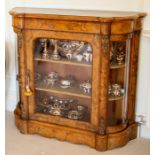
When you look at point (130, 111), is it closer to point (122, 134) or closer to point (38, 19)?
point (122, 134)

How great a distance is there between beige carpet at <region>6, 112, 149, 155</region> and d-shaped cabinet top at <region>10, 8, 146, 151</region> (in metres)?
0.05

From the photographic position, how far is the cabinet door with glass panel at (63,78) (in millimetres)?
2336

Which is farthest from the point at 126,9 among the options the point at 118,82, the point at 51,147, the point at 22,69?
the point at 51,147

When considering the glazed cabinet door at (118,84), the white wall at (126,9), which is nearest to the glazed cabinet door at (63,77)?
the glazed cabinet door at (118,84)

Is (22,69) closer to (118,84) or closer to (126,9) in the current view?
(118,84)

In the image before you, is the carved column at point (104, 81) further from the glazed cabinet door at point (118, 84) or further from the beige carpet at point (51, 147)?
the beige carpet at point (51, 147)

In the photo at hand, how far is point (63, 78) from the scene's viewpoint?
2494mm

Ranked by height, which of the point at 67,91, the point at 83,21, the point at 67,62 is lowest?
the point at 67,91

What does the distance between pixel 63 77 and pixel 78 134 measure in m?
0.51

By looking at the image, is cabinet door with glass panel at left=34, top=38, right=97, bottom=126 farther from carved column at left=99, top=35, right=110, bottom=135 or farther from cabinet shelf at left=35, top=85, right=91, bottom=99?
carved column at left=99, top=35, right=110, bottom=135

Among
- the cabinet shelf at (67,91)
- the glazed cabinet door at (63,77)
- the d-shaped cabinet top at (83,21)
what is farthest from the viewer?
the cabinet shelf at (67,91)

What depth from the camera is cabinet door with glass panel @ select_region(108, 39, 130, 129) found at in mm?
2307

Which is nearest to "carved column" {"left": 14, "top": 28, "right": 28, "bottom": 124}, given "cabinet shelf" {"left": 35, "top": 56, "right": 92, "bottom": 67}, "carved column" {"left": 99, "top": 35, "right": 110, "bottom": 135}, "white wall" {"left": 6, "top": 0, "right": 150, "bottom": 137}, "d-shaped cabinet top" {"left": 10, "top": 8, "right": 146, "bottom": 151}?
"d-shaped cabinet top" {"left": 10, "top": 8, "right": 146, "bottom": 151}

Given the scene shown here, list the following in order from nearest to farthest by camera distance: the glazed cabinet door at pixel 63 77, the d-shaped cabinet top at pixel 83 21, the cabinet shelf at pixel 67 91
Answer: the d-shaped cabinet top at pixel 83 21 → the glazed cabinet door at pixel 63 77 → the cabinet shelf at pixel 67 91
